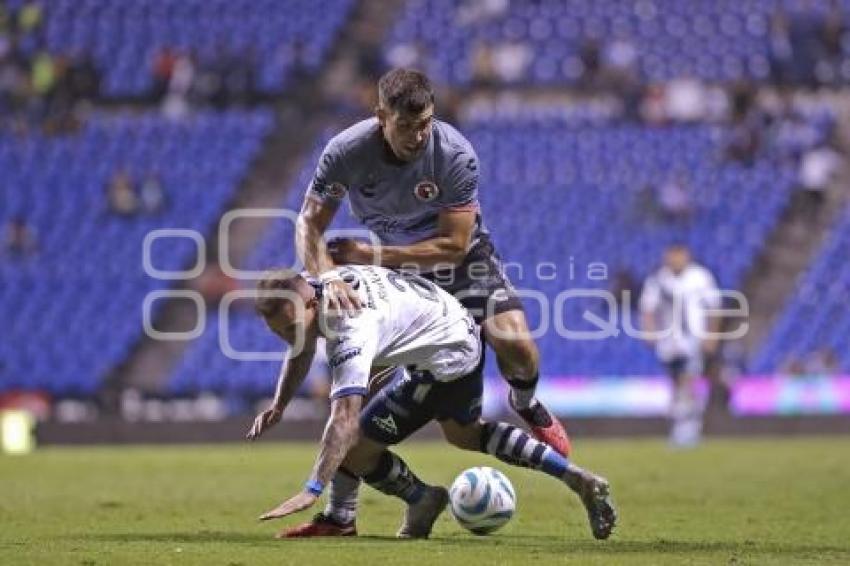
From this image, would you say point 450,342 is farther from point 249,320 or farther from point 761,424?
point 249,320

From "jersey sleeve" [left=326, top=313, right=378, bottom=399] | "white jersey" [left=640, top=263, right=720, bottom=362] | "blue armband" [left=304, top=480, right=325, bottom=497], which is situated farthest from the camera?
"white jersey" [left=640, top=263, right=720, bottom=362]

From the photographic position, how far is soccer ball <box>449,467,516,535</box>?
873 cm

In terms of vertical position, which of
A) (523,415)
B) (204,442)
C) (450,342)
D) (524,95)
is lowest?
(204,442)

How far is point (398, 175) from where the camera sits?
880 cm

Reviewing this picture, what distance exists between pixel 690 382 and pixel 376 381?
10.9 metres

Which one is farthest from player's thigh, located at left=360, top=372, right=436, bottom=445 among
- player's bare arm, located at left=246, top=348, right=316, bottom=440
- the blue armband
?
the blue armband

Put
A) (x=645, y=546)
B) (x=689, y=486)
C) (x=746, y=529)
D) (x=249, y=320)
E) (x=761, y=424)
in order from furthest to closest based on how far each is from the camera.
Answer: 1. (x=249, y=320)
2. (x=761, y=424)
3. (x=689, y=486)
4. (x=746, y=529)
5. (x=645, y=546)

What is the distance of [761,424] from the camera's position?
21.9 m

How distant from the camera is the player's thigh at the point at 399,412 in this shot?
8820mm

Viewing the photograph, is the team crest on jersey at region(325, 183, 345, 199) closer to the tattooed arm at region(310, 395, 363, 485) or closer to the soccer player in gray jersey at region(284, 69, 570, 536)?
the soccer player in gray jersey at region(284, 69, 570, 536)

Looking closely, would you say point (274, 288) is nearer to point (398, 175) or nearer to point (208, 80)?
point (398, 175)

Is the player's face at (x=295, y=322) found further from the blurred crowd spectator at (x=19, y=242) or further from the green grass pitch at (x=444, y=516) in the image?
the blurred crowd spectator at (x=19, y=242)

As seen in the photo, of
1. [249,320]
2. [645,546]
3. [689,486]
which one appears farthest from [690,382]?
[645,546]

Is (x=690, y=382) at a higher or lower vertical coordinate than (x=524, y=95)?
lower
